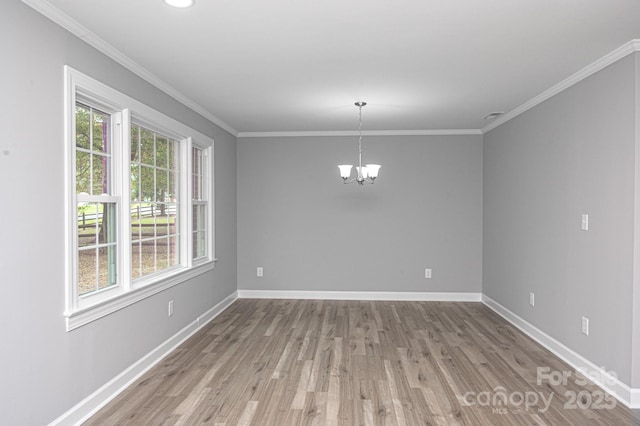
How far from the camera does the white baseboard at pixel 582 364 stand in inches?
119

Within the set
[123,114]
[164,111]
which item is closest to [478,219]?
[164,111]

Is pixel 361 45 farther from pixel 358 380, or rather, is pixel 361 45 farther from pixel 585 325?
pixel 585 325

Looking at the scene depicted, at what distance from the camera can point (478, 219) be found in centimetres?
645

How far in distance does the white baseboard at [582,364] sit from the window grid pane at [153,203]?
374cm

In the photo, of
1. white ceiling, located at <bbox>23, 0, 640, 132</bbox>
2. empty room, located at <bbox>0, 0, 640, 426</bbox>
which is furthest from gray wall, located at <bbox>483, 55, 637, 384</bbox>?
white ceiling, located at <bbox>23, 0, 640, 132</bbox>

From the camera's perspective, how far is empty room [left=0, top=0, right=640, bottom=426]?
2465mm

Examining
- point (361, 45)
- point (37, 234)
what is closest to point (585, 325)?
point (361, 45)

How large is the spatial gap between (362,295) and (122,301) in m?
3.95

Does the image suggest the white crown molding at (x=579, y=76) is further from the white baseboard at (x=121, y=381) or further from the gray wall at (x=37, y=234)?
the white baseboard at (x=121, y=381)

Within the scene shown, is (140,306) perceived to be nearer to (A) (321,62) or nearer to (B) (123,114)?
(B) (123,114)

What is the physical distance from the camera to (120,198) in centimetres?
338

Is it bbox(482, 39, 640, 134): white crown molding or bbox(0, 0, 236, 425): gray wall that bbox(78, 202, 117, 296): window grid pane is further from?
bbox(482, 39, 640, 134): white crown molding

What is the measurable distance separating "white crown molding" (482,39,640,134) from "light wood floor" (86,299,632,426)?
7.88ft

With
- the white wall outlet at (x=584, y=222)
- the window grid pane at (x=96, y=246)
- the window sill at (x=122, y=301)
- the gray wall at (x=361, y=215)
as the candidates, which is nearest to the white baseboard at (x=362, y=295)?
the gray wall at (x=361, y=215)
